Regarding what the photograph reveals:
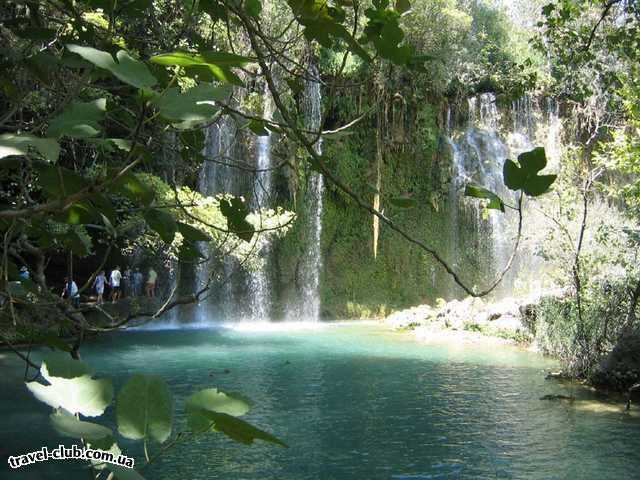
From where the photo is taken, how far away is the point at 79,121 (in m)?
0.70

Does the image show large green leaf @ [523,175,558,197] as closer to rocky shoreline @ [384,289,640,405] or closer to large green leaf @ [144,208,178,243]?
large green leaf @ [144,208,178,243]

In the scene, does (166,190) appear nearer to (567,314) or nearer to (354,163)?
(567,314)

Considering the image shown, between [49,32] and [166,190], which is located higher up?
[166,190]

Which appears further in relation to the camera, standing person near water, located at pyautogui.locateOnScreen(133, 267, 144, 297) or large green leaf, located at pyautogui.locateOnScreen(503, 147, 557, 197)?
standing person near water, located at pyautogui.locateOnScreen(133, 267, 144, 297)

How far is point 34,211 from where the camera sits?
2.87 ft

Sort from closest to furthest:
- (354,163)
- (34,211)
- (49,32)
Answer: (34,211)
(49,32)
(354,163)

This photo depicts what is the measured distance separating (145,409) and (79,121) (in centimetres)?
30

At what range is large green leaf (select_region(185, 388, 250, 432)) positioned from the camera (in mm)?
654

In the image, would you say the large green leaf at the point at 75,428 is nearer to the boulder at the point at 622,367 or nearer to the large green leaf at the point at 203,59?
the large green leaf at the point at 203,59

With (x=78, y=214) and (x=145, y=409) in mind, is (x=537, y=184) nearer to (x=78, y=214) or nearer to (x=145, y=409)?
(x=145, y=409)

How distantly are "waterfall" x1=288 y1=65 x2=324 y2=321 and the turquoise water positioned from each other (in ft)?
20.5

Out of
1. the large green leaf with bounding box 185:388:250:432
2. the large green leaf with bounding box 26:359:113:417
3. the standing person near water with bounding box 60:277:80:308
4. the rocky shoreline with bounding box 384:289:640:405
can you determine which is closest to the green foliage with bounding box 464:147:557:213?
the large green leaf with bounding box 185:388:250:432

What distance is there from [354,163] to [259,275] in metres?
4.47

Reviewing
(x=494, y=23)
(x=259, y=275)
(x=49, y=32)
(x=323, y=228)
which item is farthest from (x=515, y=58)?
(x=49, y=32)
